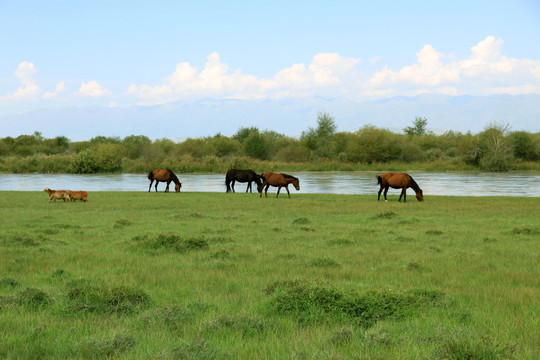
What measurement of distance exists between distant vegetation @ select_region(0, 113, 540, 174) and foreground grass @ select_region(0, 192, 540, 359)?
56022 mm

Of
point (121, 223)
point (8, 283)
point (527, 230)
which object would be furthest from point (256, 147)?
point (8, 283)

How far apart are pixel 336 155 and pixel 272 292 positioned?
78843mm

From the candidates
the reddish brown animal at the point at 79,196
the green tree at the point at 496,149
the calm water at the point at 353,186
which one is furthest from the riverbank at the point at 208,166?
the reddish brown animal at the point at 79,196

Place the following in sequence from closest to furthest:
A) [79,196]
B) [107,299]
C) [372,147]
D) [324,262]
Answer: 1. [107,299]
2. [324,262]
3. [79,196]
4. [372,147]

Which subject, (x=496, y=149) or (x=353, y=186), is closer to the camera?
(x=353, y=186)

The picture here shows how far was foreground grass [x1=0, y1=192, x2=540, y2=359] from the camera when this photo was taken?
15.3 ft

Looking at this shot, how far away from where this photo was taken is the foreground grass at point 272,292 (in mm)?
4648

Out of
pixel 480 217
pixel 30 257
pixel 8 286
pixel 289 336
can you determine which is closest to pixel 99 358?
pixel 289 336

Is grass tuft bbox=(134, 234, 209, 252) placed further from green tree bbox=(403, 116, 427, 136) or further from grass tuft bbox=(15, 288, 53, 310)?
green tree bbox=(403, 116, 427, 136)

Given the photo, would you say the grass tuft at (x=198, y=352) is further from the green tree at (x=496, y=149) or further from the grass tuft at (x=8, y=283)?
the green tree at (x=496, y=149)

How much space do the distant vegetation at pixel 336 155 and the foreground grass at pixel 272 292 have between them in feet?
184

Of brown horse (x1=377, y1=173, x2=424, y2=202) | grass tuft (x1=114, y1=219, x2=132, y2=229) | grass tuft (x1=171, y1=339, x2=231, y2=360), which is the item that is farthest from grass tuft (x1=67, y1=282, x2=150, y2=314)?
brown horse (x1=377, y1=173, x2=424, y2=202)

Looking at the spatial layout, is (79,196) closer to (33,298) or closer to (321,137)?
(33,298)

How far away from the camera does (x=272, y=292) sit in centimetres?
670
